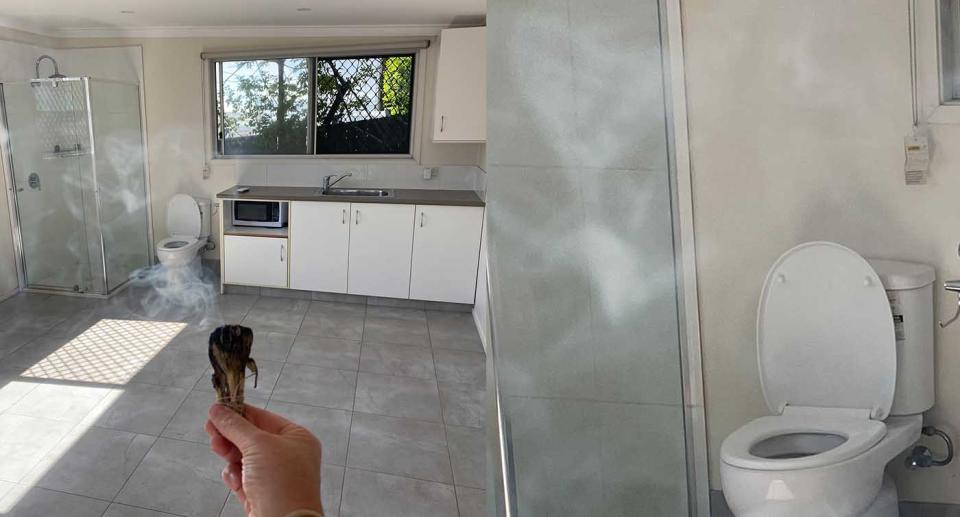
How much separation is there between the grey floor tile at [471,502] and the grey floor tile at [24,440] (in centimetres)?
91

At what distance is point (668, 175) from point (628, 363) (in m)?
0.30

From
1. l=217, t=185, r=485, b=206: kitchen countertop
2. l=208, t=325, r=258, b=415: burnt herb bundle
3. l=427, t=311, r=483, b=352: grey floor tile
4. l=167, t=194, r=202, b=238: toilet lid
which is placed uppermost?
l=217, t=185, r=485, b=206: kitchen countertop

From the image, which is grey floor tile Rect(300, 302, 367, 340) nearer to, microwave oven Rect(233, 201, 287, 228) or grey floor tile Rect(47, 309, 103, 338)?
microwave oven Rect(233, 201, 287, 228)

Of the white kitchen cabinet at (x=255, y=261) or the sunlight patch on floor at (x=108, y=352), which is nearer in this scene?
the sunlight patch on floor at (x=108, y=352)

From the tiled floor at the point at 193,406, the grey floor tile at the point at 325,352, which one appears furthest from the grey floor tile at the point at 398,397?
the grey floor tile at the point at 325,352

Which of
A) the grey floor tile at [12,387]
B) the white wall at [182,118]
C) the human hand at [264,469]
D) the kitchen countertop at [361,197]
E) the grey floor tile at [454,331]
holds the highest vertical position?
the white wall at [182,118]

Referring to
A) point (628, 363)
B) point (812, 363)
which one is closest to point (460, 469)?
point (628, 363)

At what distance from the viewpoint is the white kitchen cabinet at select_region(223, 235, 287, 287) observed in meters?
2.51

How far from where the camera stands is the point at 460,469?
139cm

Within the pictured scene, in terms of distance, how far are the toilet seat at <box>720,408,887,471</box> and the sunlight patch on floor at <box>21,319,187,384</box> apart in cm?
155

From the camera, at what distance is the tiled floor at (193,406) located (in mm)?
1242

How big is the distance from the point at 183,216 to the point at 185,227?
4cm

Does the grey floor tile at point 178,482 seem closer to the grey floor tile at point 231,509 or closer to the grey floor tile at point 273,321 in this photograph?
the grey floor tile at point 231,509

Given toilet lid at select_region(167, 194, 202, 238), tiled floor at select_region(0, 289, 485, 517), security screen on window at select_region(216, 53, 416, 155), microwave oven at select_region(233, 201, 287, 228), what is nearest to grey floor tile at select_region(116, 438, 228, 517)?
tiled floor at select_region(0, 289, 485, 517)
